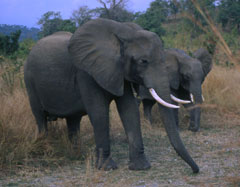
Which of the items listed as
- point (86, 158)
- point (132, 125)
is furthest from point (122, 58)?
point (86, 158)

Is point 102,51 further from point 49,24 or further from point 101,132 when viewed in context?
point 49,24

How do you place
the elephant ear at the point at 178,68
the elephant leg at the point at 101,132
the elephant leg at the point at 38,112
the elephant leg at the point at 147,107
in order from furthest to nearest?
the elephant leg at the point at 147,107, the elephant ear at the point at 178,68, the elephant leg at the point at 38,112, the elephant leg at the point at 101,132

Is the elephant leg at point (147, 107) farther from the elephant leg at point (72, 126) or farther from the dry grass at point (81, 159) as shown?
the elephant leg at point (72, 126)

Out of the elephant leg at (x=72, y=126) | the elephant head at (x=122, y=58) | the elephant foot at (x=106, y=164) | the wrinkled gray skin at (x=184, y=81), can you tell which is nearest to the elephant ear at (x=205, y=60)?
the wrinkled gray skin at (x=184, y=81)

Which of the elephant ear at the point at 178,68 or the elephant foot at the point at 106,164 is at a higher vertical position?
the elephant ear at the point at 178,68

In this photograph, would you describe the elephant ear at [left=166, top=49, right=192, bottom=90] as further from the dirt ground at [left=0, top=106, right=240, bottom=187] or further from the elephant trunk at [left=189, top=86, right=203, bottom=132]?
the dirt ground at [left=0, top=106, right=240, bottom=187]

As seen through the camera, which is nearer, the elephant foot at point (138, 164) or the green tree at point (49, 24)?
the elephant foot at point (138, 164)

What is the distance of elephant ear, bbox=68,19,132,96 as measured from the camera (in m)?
4.43

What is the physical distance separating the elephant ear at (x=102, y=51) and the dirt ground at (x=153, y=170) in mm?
882

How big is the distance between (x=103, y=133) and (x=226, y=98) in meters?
4.35

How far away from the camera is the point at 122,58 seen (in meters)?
4.46

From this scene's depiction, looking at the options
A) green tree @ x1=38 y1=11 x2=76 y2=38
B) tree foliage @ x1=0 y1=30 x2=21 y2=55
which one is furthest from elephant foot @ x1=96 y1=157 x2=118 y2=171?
green tree @ x1=38 y1=11 x2=76 y2=38

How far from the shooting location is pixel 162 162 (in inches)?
196

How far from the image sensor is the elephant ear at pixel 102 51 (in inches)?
174
